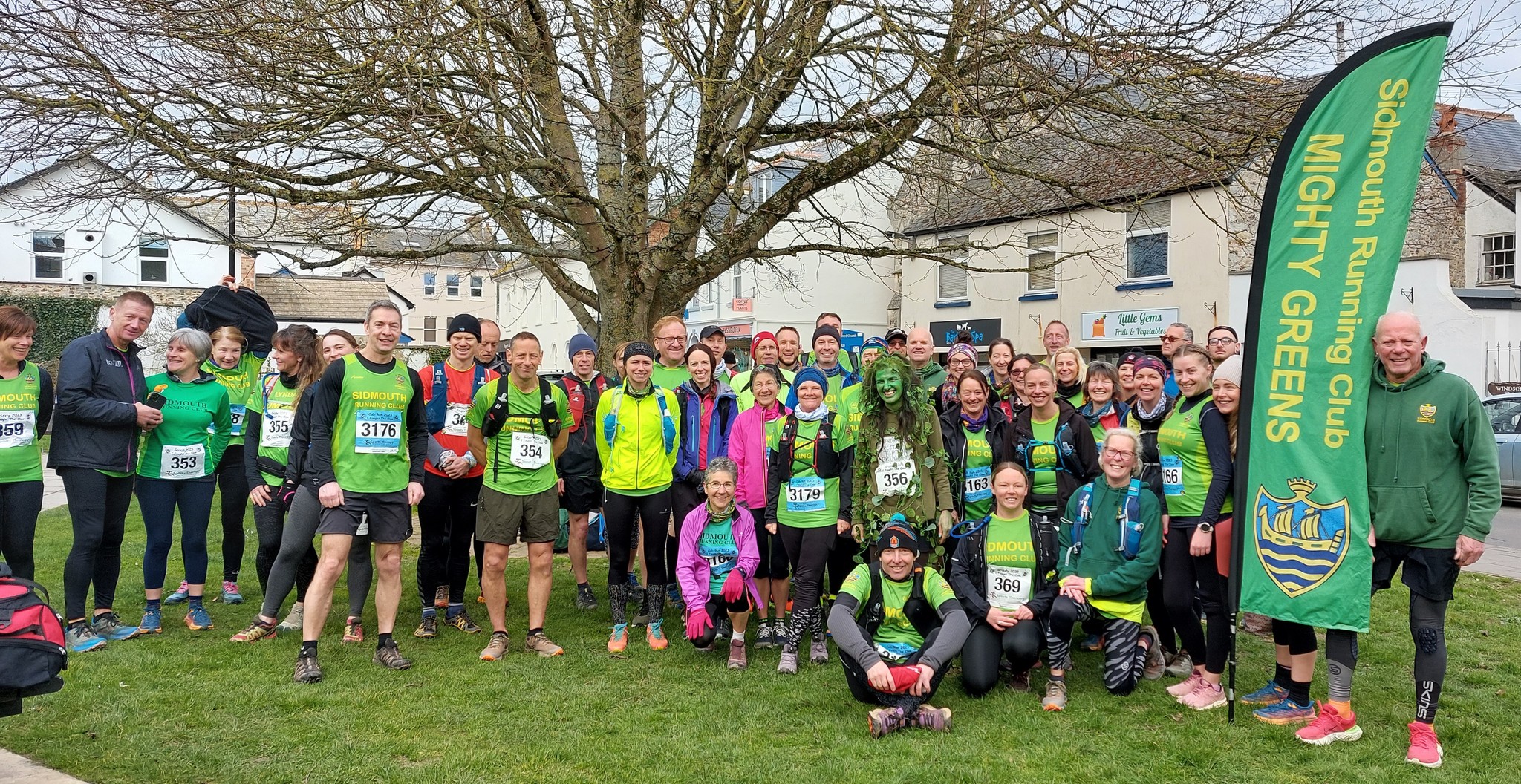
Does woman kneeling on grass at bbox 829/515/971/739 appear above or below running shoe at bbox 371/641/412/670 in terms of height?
above

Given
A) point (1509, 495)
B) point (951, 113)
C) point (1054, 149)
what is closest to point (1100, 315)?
point (1509, 495)

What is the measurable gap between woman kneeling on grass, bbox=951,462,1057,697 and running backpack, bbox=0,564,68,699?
155 inches

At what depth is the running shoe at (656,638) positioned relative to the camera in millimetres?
5922

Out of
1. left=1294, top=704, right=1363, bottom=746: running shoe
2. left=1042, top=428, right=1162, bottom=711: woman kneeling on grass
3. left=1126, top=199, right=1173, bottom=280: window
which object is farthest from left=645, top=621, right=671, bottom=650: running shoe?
left=1126, top=199, right=1173, bottom=280: window

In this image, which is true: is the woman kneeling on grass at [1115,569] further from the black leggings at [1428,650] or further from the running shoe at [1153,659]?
the black leggings at [1428,650]

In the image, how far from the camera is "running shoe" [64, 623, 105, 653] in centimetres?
558

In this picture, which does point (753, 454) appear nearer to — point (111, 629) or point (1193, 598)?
point (1193, 598)

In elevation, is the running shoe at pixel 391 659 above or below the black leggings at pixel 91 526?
below

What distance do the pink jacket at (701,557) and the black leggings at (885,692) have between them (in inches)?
45.1

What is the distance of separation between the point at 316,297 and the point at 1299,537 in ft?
119

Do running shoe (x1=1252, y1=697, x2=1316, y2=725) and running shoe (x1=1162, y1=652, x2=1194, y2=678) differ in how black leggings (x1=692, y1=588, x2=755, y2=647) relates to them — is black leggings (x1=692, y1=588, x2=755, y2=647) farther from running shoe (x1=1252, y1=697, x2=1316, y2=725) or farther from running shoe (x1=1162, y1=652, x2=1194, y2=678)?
running shoe (x1=1252, y1=697, x2=1316, y2=725)

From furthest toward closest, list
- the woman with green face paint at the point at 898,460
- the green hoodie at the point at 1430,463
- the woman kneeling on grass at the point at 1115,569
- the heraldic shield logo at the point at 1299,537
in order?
the woman with green face paint at the point at 898,460 → the woman kneeling on grass at the point at 1115,569 → the heraldic shield logo at the point at 1299,537 → the green hoodie at the point at 1430,463

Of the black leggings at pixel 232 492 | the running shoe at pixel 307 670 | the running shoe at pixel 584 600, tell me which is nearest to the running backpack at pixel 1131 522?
the running shoe at pixel 584 600

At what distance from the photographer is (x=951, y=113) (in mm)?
6902
